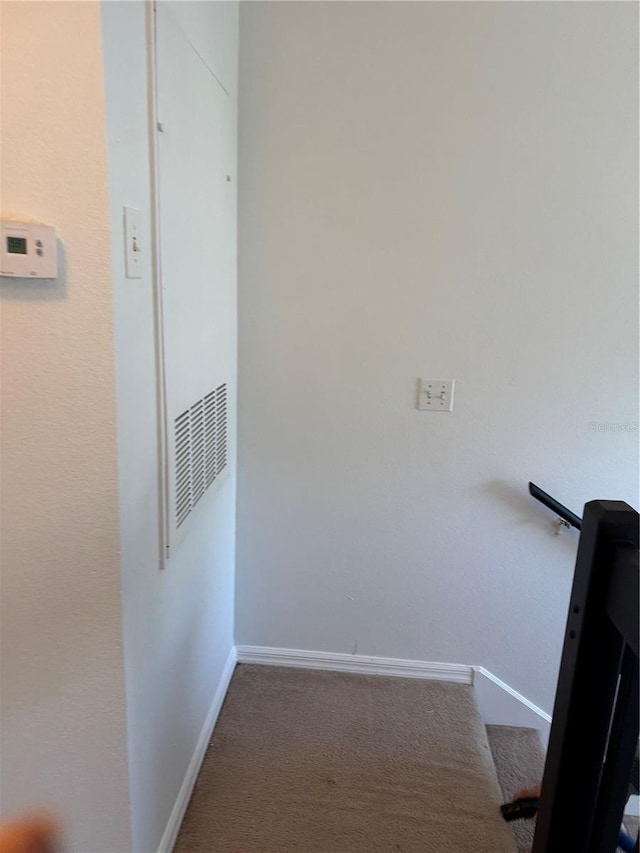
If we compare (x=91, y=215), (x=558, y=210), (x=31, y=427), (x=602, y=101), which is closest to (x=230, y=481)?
(x=31, y=427)

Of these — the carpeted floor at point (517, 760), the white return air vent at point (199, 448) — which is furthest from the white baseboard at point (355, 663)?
the white return air vent at point (199, 448)

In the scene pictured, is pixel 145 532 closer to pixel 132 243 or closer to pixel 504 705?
pixel 132 243

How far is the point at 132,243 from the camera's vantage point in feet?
3.59

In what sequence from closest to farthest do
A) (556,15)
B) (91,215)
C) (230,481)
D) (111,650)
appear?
(91,215)
(111,650)
(556,15)
(230,481)

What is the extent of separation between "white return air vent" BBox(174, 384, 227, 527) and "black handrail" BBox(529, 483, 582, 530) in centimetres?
101

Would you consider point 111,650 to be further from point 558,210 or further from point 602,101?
point 602,101

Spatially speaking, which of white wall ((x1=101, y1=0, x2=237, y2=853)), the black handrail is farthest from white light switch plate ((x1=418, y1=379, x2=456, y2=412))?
white wall ((x1=101, y1=0, x2=237, y2=853))

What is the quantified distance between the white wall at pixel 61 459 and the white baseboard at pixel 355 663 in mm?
1006

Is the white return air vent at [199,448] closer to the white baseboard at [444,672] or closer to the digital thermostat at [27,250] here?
the digital thermostat at [27,250]

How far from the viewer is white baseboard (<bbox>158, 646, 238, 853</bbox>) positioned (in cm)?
149

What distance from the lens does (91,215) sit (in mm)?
1004

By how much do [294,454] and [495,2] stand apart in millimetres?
1487

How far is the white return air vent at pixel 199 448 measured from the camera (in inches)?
56.2

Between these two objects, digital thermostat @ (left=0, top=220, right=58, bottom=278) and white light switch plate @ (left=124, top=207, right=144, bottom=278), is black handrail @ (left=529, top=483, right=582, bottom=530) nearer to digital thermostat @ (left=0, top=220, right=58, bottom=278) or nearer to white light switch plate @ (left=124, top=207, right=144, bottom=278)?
white light switch plate @ (left=124, top=207, right=144, bottom=278)
